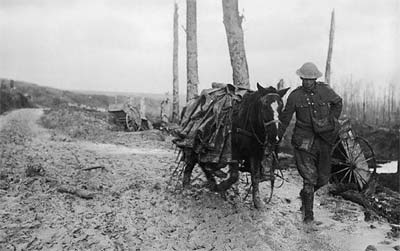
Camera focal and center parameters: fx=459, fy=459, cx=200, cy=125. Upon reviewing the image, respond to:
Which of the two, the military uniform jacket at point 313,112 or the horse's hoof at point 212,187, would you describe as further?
the horse's hoof at point 212,187

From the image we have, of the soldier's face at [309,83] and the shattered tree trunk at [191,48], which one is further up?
the shattered tree trunk at [191,48]

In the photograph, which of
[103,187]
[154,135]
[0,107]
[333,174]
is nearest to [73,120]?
[154,135]

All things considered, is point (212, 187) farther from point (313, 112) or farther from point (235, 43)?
point (235, 43)

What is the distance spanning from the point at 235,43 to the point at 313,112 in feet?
16.3

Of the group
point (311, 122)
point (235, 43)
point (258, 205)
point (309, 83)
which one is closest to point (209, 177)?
point (258, 205)

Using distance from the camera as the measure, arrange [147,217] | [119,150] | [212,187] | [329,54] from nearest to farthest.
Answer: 1. [147,217]
2. [212,187]
3. [119,150]
4. [329,54]

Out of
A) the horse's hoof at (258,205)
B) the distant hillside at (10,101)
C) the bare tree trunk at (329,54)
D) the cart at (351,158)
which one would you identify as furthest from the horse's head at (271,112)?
the distant hillside at (10,101)

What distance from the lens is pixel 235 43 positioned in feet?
35.7

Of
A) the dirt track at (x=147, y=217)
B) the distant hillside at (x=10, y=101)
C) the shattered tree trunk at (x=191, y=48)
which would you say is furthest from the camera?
the distant hillside at (x=10, y=101)

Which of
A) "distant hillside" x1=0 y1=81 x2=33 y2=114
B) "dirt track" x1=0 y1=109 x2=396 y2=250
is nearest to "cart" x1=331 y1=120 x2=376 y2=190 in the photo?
"dirt track" x1=0 y1=109 x2=396 y2=250

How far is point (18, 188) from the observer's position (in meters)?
7.49

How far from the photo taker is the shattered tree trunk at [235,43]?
35.7 feet

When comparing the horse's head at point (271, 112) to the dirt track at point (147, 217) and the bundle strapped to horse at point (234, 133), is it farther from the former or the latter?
the dirt track at point (147, 217)

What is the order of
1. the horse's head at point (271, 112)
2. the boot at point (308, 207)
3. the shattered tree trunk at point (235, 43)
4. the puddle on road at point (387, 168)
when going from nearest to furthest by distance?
the horse's head at point (271, 112) → the boot at point (308, 207) → the shattered tree trunk at point (235, 43) → the puddle on road at point (387, 168)
